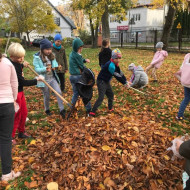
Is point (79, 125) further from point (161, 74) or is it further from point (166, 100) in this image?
point (161, 74)

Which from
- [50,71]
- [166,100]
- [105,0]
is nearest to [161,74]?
[166,100]

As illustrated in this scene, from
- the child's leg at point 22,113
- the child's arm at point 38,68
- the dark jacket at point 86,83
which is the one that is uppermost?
the child's arm at point 38,68

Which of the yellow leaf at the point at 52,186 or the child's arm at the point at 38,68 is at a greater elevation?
the child's arm at the point at 38,68

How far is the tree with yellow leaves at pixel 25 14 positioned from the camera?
24.1 meters

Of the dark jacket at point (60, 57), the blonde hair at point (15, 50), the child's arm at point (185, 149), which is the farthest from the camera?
the dark jacket at point (60, 57)

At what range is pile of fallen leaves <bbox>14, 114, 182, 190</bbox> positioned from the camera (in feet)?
8.67

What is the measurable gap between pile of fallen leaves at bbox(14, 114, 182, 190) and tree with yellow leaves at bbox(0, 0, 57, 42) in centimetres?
2496

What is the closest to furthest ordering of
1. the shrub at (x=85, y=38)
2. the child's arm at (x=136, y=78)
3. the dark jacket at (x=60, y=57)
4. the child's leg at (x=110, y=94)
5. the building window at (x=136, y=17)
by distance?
the child's leg at (x=110, y=94) → the dark jacket at (x=60, y=57) → the child's arm at (x=136, y=78) → the shrub at (x=85, y=38) → the building window at (x=136, y=17)

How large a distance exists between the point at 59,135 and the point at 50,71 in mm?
1641

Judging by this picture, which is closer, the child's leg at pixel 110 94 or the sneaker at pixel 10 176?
the sneaker at pixel 10 176

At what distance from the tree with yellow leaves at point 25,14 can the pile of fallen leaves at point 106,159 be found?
24962 millimetres

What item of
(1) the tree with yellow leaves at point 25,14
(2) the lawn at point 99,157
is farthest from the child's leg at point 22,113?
(1) the tree with yellow leaves at point 25,14

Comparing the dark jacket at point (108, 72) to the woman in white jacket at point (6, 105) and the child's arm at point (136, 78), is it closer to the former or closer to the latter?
the woman in white jacket at point (6, 105)

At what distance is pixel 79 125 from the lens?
12.3 feet
